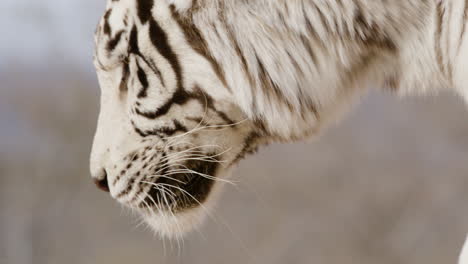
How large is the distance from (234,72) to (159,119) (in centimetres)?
9

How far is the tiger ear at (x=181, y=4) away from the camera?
1.85 feet

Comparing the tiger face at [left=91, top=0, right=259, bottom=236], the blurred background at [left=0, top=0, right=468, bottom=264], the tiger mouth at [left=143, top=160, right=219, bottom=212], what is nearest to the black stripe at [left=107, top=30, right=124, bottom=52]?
the tiger face at [left=91, top=0, right=259, bottom=236]

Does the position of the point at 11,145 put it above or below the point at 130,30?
below

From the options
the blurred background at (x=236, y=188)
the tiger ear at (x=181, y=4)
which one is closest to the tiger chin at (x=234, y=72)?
the tiger ear at (x=181, y=4)

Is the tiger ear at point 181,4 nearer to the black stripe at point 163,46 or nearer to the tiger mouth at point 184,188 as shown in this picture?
the black stripe at point 163,46

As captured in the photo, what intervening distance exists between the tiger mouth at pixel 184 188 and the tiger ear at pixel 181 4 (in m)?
0.16

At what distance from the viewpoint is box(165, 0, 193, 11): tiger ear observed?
565 mm

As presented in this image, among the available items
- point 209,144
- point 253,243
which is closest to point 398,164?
point 253,243

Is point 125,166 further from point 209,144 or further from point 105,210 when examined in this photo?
point 105,210

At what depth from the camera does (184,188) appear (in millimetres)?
672

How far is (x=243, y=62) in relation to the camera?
1.88 feet

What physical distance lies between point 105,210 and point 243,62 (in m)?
0.86

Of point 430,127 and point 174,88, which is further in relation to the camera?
point 430,127

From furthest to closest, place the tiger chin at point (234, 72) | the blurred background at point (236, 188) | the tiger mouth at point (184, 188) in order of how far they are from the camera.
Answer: the blurred background at point (236, 188), the tiger mouth at point (184, 188), the tiger chin at point (234, 72)
